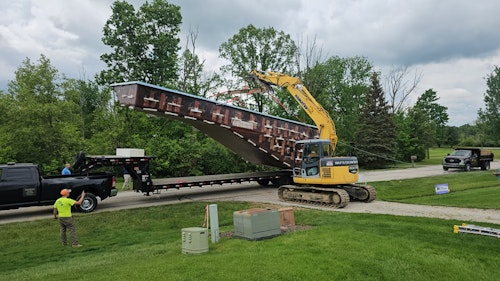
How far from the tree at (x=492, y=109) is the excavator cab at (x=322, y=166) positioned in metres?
55.7

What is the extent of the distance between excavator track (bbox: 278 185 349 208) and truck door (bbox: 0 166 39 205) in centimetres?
1076

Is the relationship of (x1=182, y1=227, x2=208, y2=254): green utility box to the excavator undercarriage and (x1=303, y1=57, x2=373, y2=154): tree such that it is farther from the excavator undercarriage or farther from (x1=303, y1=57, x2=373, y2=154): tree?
(x1=303, y1=57, x2=373, y2=154): tree

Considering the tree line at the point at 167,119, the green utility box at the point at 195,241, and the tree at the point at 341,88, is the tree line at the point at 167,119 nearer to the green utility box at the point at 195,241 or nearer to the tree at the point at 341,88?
the tree at the point at 341,88

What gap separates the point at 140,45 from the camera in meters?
A: 40.0

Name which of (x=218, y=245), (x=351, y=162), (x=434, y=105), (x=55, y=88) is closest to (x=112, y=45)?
(x=55, y=88)

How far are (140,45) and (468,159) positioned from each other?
32.6 meters

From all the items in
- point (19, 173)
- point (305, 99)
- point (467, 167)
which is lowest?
point (467, 167)

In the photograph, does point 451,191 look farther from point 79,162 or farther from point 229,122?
point 79,162

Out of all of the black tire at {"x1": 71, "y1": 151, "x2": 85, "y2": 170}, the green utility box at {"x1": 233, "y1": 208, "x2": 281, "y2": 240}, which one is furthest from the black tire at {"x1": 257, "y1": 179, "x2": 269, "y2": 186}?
the green utility box at {"x1": 233, "y1": 208, "x2": 281, "y2": 240}

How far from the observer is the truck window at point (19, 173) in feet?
46.8

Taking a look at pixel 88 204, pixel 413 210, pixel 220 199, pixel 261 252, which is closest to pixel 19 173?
pixel 88 204

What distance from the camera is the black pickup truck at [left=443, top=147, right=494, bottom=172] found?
1247 inches

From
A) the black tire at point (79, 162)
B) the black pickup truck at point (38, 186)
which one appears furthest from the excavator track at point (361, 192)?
the black tire at point (79, 162)

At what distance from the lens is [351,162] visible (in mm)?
17391
